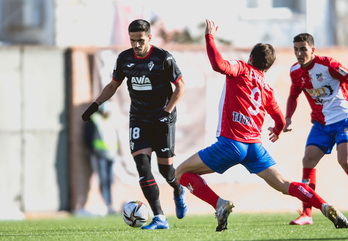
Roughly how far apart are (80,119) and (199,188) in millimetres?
6913

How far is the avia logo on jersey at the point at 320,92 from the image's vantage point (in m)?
7.15

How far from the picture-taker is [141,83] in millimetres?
6418

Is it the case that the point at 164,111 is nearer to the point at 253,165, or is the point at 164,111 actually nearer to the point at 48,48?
the point at 253,165

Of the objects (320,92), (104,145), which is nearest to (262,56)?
(320,92)

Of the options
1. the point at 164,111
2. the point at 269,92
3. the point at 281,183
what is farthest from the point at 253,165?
the point at 164,111

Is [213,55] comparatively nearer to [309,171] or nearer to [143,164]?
[143,164]

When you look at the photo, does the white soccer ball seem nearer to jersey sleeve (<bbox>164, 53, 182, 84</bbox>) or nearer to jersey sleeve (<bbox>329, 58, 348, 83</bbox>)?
jersey sleeve (<bbox>164, 53, 182, 84</bbox>)

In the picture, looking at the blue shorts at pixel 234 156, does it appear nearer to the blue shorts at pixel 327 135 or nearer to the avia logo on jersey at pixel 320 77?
the blue shorts at pixel 327 135

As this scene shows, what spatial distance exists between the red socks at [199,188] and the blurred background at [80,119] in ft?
20.3

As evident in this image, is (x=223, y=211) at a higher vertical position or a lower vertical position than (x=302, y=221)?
higher

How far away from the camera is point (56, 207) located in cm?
1216

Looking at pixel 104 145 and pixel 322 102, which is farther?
pixel 104 145

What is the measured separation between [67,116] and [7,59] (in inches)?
67.8

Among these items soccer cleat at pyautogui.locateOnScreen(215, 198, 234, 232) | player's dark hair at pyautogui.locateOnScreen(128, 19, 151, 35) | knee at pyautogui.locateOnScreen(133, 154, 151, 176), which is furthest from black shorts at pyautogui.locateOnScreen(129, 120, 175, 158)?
soccer cleat at pyautogui.locateOnScreen(215, 198, 234, 232)
